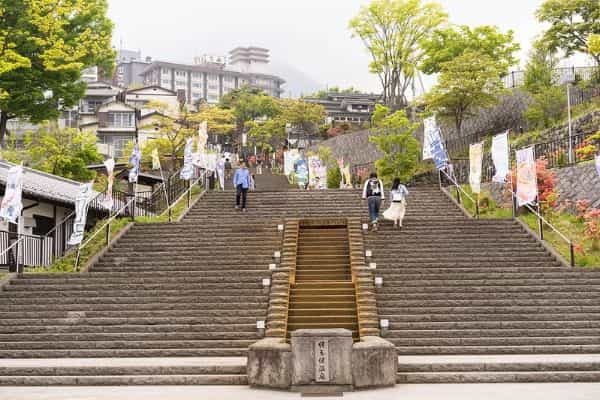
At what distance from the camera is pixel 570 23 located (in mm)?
37281

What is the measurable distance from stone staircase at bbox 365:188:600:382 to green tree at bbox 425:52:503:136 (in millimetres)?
16731

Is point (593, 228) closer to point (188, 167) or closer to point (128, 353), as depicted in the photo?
point (128, 353)

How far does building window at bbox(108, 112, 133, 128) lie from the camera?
61.4 meters

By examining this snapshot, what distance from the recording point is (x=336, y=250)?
20.2 meters

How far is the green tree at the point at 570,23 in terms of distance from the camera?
3638cm

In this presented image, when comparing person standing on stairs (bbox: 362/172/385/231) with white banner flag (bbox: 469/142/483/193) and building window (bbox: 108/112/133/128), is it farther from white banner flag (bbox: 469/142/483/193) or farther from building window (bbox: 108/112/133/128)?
building window (bbox: 108/112/133/128)

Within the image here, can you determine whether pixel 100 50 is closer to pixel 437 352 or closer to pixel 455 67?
pixel 455 67

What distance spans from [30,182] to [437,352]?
52.7 ft

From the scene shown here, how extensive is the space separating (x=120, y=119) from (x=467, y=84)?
34130 millimetres

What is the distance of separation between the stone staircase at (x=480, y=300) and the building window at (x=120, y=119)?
143 ft

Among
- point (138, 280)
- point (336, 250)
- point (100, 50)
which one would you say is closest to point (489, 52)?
point (100, 50)

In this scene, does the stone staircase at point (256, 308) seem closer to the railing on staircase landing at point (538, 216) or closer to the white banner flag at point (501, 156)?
the railing on staircase landing at point (538, 216)

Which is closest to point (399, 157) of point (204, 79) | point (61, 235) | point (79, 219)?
point (61, 235)

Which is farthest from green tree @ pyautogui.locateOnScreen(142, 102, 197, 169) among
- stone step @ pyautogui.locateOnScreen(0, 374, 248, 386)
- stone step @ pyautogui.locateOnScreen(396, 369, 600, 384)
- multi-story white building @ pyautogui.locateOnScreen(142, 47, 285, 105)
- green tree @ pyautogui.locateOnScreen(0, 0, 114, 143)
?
multi-story white building @ pyautogui.locateOnScreen(142, 47, 285, 105)
